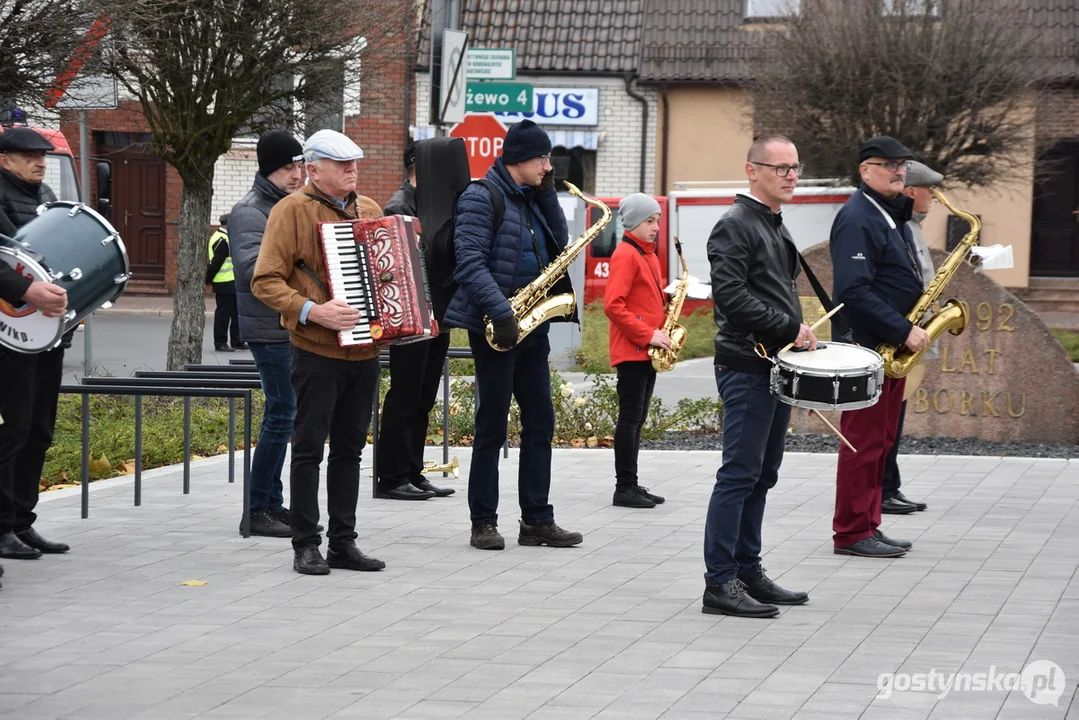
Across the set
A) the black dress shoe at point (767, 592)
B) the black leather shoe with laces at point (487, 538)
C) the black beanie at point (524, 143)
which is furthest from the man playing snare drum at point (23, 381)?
the black dress shoe at point (767, 592)

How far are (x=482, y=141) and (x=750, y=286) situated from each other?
242 inches

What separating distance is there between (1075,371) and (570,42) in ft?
64.8

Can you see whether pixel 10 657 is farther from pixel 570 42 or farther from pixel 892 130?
pixel 570 42

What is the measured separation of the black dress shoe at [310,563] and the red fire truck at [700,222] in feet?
53.4

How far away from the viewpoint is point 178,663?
223 inches

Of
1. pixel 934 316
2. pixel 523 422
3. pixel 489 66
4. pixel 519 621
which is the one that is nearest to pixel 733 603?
pixel 519 621

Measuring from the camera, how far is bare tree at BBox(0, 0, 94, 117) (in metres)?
9.43

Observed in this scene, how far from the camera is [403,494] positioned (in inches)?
371

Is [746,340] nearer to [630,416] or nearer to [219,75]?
[630,416]

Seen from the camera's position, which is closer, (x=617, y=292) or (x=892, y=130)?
(x=617, y=292)

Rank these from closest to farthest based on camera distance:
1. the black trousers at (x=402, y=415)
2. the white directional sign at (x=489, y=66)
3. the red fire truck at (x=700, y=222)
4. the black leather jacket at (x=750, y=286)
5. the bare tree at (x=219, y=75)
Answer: the black leather jacket at (x=750, y=286) < the black trousers at (x=402, y=415) < the bare tree at (x=219, y=75) < the white directional sign at (x=489, y=66) < the red fire truck at (x=700, y=222)

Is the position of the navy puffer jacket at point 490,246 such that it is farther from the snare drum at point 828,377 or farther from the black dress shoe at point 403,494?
the black dress shoe at point 403,494

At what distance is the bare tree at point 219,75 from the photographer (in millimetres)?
12953

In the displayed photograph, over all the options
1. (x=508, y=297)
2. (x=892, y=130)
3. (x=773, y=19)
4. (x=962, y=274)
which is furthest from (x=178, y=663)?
(x=773, y=19)
